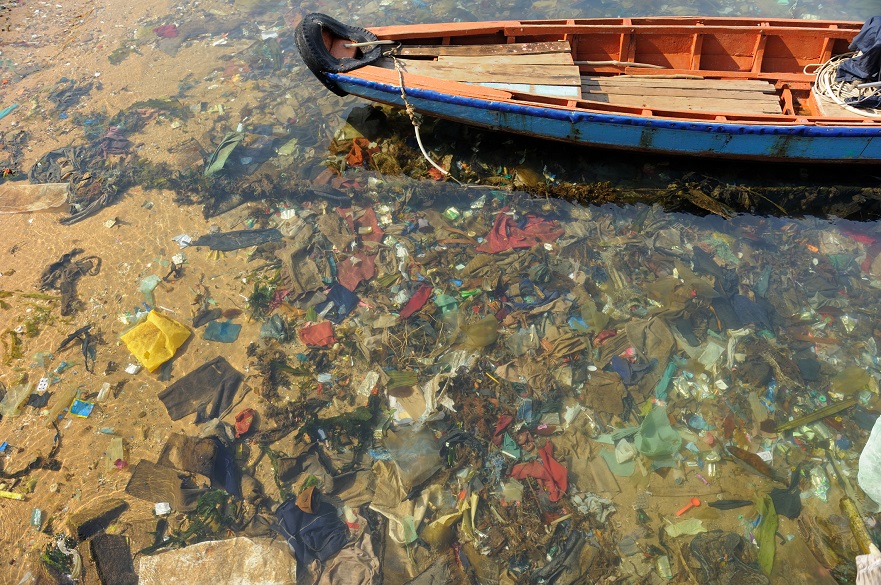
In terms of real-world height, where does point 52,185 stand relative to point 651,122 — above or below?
below

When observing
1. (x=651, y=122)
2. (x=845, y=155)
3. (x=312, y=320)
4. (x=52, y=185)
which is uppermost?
(x=651, y=122)

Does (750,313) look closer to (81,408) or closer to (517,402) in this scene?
(517,402)

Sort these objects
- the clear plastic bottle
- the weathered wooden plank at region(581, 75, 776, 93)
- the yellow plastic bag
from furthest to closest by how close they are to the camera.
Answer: the weathered wooden plank at region(581, 75, 776, 93) → the yellow plastic bag → the clear plastic bottle

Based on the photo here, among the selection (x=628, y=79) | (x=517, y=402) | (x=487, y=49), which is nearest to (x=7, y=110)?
(x=487, y=49)

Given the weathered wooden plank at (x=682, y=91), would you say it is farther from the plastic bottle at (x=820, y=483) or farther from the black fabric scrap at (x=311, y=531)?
the black fabric scrap at (x=311, y=531)

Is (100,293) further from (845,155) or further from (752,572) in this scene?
(845,155)

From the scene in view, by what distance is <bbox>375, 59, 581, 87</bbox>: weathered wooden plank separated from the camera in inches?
313

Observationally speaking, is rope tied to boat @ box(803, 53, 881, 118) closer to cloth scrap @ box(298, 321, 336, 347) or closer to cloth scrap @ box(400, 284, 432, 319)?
cloth scrap @ box(400, 284, 432, 319)

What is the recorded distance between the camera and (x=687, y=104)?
311 inches

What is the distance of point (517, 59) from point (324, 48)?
297 cm

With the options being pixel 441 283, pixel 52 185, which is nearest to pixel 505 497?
pixel 441 283

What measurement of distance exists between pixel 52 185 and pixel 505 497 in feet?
28.4

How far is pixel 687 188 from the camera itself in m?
7.95

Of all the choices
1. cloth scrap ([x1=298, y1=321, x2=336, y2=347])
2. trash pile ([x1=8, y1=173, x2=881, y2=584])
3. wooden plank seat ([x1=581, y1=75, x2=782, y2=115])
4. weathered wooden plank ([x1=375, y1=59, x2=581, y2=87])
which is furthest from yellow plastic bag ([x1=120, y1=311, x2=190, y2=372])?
wooden plank seat ([x1=581, y1=75, x2=782, y2=115])
